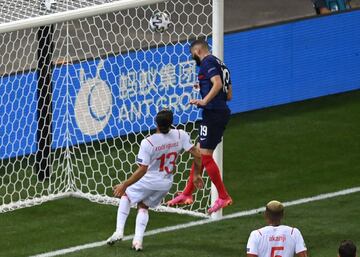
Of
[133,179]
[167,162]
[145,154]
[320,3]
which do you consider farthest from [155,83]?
[320,3]

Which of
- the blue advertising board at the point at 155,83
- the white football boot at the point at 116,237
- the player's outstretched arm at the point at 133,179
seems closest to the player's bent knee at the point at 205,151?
the player's outstretched arm at the point at 133,179

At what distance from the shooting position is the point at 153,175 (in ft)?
53.6

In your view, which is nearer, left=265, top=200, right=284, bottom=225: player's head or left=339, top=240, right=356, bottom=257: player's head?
left=339, top=240, right=356, bottom=257: player's head

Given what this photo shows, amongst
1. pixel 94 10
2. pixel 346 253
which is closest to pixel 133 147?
pixel 94 10

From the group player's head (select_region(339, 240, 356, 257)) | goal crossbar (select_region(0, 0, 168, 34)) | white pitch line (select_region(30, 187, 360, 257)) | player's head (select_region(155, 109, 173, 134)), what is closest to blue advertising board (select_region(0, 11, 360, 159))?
goal crossbar (select_region(0, 0, 168, 34))

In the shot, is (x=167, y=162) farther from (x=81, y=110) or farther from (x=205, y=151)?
(x=81, y=110)

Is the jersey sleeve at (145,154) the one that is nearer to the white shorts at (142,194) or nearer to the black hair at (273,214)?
the white shorts at (142,194)

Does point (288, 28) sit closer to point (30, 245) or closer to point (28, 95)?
point (28, 95)

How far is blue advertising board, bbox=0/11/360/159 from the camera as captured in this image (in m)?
19.5

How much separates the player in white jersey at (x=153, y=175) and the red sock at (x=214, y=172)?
2.62 feet

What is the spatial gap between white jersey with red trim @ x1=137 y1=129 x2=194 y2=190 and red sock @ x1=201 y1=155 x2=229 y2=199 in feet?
2.73

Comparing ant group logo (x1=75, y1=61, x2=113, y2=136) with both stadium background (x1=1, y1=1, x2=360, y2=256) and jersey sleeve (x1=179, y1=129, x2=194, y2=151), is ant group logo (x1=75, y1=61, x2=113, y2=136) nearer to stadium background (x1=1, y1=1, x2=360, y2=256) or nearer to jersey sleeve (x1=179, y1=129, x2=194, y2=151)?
stadium background (x1=1, y1=1, x2=360, y2=256)

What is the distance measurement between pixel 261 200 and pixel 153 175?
264 centimetres

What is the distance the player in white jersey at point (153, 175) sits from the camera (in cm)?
1614
